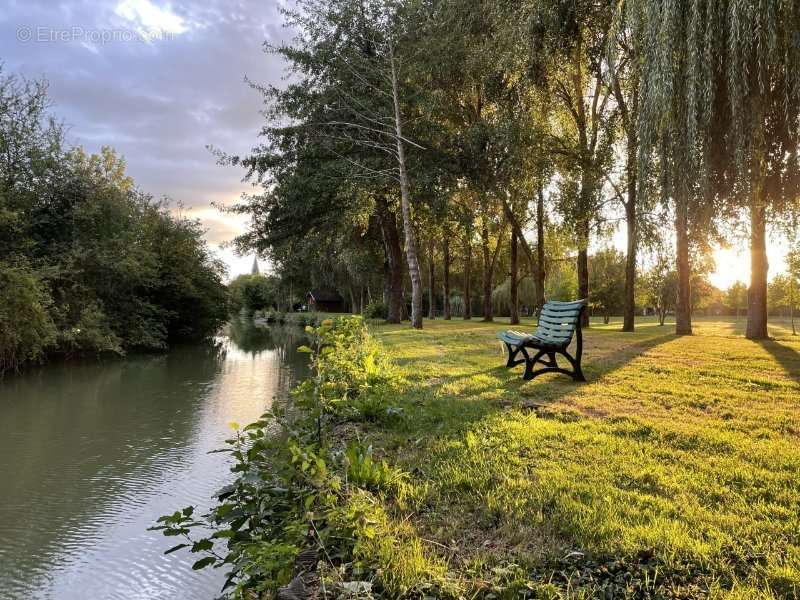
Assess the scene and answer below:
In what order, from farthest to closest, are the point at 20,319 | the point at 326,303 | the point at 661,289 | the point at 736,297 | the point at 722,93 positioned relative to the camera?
the point at 326,303 < the point at 736,297 < the point at 661,289 < the point at 20,319 < the point at 722,93

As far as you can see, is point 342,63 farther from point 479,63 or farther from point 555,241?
point 555,241

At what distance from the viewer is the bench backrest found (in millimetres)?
6875

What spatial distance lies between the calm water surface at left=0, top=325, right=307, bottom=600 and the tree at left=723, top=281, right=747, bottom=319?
57.9 m

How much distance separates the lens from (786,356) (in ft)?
29.6

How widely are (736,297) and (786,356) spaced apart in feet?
189

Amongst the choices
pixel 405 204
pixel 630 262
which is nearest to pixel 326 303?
pixel 405 204

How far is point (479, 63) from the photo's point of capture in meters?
15.4

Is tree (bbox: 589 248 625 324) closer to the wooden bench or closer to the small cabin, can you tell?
the wooden bench

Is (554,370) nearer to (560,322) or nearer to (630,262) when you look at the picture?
(560,322)

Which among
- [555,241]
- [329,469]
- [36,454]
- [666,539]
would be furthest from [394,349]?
[555,241]

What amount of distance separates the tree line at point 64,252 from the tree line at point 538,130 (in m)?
4.66

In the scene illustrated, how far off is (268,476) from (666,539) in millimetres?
2271

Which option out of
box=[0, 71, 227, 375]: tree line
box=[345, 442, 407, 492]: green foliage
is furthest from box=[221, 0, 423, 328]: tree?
box=[345, 442, 407, 492]: green foliage

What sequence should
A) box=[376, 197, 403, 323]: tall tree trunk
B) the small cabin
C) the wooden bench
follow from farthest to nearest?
the small cabin < box=[376, 197, 403, 323]: tall tree trunk < the wooden bench
